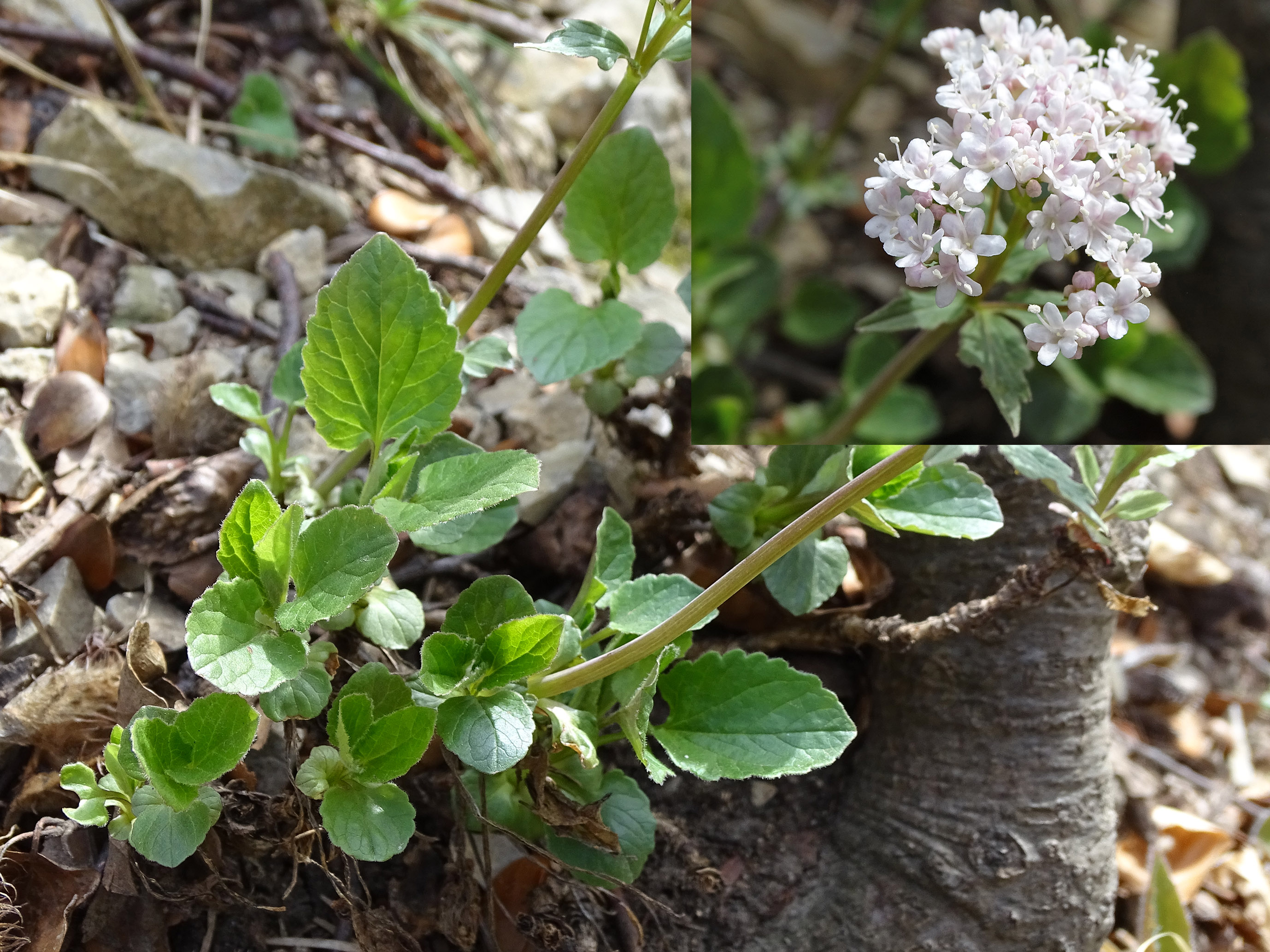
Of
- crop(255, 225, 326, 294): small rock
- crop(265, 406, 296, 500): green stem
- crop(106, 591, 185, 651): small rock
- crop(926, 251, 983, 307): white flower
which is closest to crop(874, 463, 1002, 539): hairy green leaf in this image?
crop(926, 251, 983, 307): white flower

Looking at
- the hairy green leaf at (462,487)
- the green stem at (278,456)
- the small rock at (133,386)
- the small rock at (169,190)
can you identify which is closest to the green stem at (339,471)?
the green stem at (278,456)

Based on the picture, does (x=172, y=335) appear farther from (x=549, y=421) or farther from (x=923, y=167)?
(x=923, y=167)

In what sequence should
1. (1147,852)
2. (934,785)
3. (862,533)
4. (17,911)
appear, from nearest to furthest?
(17,911) < (934,785) < (862,533) < (1147,852)

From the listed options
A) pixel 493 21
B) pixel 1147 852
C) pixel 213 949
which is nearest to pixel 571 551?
Answer: pixel 213 949

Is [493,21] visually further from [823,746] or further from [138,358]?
[823,746]

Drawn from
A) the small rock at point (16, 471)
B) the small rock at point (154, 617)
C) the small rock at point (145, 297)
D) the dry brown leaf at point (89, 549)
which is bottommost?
the small rock at point (154, 617)

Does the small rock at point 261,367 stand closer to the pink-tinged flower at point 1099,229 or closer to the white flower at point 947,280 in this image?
the white flower at point 947,280

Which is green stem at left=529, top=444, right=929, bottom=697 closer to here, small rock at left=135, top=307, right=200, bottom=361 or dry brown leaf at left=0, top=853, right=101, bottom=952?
dry brown leaf at left=0, top=853, right=101, bottom=952
